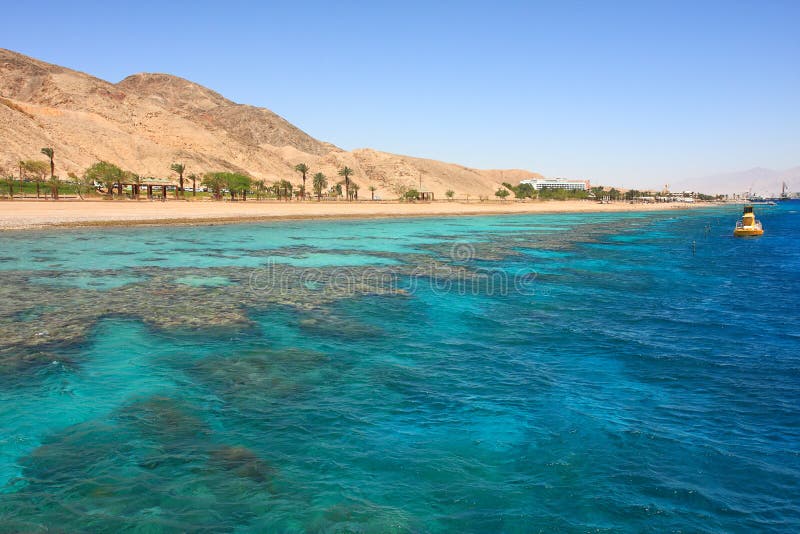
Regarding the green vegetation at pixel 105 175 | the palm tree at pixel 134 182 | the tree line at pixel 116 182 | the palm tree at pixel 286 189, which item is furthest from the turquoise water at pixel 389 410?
the palm tree at pixel 286 189

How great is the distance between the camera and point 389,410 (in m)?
10.7

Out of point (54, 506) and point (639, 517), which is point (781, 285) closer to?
point (639, 517)

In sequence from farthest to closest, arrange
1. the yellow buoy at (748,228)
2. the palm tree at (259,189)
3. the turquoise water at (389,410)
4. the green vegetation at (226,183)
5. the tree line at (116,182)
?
1. the palm tree at (259,189)
2. the green vegetation at (226,183)
3. the tree line at (116,182)
4. the yellow buoy at (748,228)
5. the turquoise water at (389,410)

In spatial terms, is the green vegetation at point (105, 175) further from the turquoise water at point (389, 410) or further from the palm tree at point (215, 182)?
the turquoise water at point (389, 410)

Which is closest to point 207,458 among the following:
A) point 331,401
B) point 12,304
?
point 331,401

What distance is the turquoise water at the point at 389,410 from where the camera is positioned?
7.39 meters

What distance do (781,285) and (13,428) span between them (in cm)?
3521

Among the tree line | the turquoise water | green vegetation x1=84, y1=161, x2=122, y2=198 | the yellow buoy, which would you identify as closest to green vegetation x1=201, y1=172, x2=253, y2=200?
the tree line

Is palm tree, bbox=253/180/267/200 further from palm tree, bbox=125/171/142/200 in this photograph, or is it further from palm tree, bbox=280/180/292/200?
palm tree, bbox=125/171/142/200

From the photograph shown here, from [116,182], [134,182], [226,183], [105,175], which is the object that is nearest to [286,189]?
[226,183]

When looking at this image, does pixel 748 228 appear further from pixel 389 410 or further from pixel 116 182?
pixel 116 182

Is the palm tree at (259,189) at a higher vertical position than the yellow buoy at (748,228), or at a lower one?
higher

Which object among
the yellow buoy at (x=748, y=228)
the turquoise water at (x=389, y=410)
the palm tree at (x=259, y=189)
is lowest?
the turquoise water at (x=389, y=410)

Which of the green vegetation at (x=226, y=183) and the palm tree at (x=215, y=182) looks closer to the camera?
the green vegetation at (x=226, y=183)
